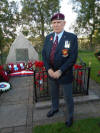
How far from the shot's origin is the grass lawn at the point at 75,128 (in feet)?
7.45

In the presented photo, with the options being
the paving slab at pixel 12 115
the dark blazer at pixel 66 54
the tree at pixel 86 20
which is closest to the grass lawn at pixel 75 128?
the paving slab at pixel 12 115

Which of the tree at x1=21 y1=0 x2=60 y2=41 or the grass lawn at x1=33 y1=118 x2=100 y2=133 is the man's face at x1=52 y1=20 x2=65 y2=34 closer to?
the grass lawn at x1=33 y1=118 x2=100 y2=133

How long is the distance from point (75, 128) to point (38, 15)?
29.3m

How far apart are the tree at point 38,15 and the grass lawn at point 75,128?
26288mm

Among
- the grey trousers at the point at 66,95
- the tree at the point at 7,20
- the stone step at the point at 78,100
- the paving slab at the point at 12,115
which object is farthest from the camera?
the tree at the point at 7,20

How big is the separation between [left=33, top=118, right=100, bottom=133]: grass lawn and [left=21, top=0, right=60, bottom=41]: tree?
86.2 ft

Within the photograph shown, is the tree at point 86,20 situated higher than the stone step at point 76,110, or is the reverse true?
the tree at point 86,20

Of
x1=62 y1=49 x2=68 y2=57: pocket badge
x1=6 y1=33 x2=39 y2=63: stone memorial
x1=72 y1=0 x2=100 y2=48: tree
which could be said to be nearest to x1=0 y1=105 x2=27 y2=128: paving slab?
x1=62 y1=49 x2=68 y2=57: pocket badge

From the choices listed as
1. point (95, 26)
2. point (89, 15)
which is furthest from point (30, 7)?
point (95, 26)

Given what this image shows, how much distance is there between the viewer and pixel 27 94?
401cm

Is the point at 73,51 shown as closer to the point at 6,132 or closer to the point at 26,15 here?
the point at 6,132

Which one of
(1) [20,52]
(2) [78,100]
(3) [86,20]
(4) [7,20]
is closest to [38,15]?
(4) [7,20]

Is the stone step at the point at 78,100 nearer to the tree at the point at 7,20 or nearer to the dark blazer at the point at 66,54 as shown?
the dark blazer at the point at 66,54

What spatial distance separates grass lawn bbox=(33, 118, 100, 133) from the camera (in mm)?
2271
